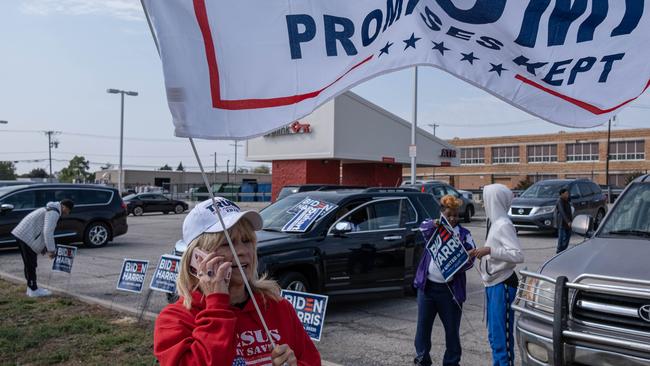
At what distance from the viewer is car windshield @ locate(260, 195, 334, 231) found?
8437mm

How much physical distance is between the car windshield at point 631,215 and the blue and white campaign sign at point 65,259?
767 centimetres

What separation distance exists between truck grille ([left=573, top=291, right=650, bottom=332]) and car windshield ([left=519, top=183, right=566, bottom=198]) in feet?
53.7

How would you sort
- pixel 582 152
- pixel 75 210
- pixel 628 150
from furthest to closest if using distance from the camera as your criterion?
1. pixel 582 152
2. pixel 628 150
3. pixel 75 210

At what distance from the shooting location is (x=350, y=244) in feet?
26.9

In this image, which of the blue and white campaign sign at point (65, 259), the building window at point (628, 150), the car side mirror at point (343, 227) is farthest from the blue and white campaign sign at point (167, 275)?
the building window at point (628, 150)

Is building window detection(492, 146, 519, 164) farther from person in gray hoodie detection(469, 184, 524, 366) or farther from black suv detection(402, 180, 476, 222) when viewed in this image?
person in gray hoodie detection(469, 184, 524, 366)

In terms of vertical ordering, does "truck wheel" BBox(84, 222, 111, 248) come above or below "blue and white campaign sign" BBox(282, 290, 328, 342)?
below

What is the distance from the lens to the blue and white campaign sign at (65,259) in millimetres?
9320

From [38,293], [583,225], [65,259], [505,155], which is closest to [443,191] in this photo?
[65,259]

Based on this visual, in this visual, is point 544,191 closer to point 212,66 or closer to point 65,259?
point 65,259

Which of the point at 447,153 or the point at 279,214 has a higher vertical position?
the point at 447,153

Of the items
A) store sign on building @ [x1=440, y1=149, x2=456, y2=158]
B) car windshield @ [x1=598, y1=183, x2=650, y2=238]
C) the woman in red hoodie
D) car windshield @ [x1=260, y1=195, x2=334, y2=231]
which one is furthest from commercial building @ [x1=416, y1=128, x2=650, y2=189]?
the woman in red hoodie

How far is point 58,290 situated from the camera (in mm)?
9453

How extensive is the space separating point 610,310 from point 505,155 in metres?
84.8
